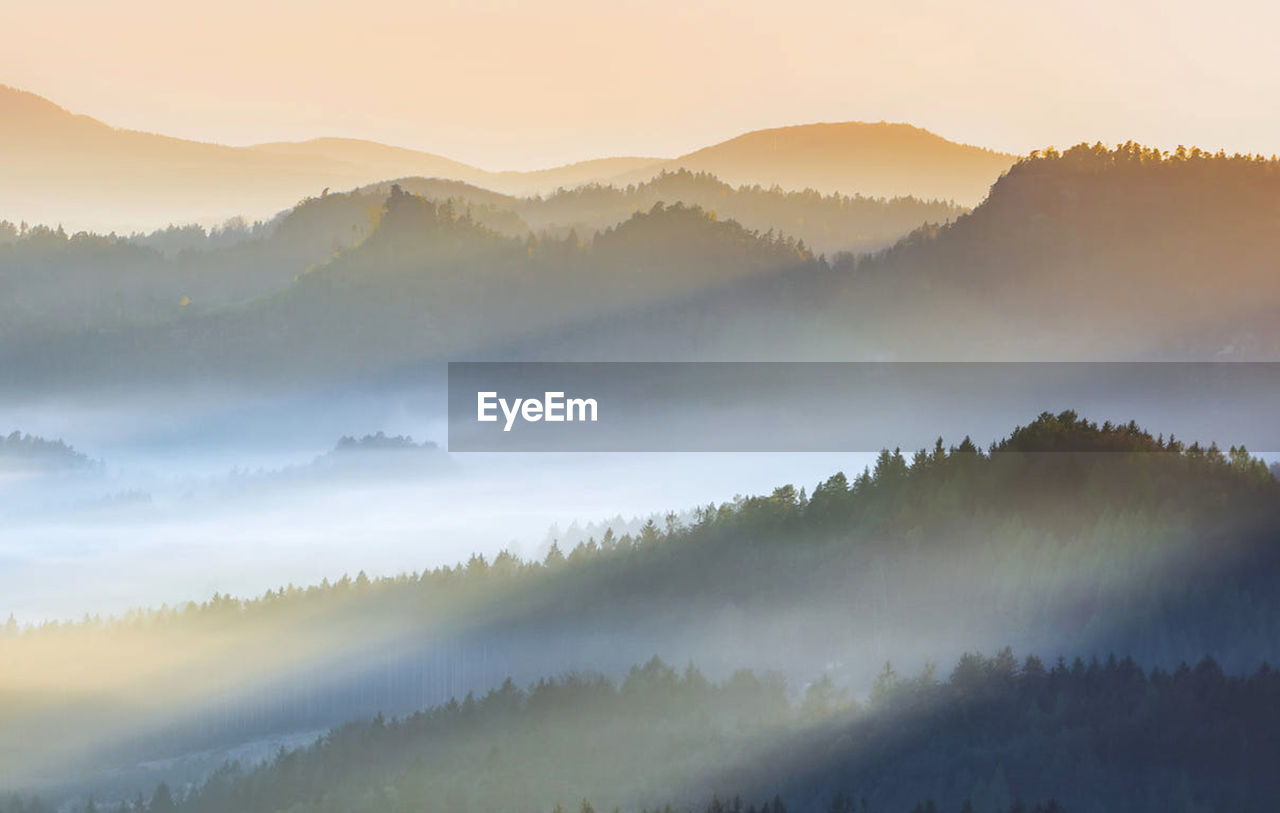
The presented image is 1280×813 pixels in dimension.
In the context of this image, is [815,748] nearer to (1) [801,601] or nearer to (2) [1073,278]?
(1) [801,601]

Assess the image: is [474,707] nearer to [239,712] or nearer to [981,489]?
[981,489]

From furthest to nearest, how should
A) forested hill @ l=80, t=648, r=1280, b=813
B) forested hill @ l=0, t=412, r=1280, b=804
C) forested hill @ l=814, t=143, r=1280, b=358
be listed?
forested hill @ l=814, t=143, r=1280, b=358 < forested hill @ l=0, t=412, r=1280, b=804 < forested hill @ l=80, t=648, r=1280, b=813

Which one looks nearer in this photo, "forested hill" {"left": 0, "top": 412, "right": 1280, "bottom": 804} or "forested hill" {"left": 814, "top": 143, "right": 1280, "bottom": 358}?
"forested hill" {"left": 0, "top": 412, "right": 1280, "bottom": 804}

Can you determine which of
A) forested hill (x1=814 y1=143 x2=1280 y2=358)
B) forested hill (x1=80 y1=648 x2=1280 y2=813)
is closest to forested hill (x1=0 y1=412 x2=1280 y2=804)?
forested hill (x1=80 y1=648 x2=1280 y2=813)

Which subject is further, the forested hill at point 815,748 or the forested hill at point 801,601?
the forested hill at point 801,601

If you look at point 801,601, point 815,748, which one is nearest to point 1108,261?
point 801,601

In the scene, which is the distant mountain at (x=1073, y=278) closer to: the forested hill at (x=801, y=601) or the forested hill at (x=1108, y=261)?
the forested hill at (x=1108, y=261)

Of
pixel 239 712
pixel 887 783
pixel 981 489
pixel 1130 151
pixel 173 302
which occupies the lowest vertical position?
pixel 239 712

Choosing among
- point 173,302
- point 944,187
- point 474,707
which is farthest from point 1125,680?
point 173,302

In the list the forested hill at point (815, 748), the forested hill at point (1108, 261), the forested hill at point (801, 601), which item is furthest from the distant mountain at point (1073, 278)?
the forested hill at point (815, 748)

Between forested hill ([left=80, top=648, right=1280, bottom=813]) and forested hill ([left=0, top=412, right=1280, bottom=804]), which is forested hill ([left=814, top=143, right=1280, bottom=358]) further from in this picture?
forested hill ([left=80, top=648, right=1280, bottom=813])

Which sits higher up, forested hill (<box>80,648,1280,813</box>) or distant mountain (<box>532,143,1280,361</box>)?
distant mountain (<box>532,143,1280,361</box>)
